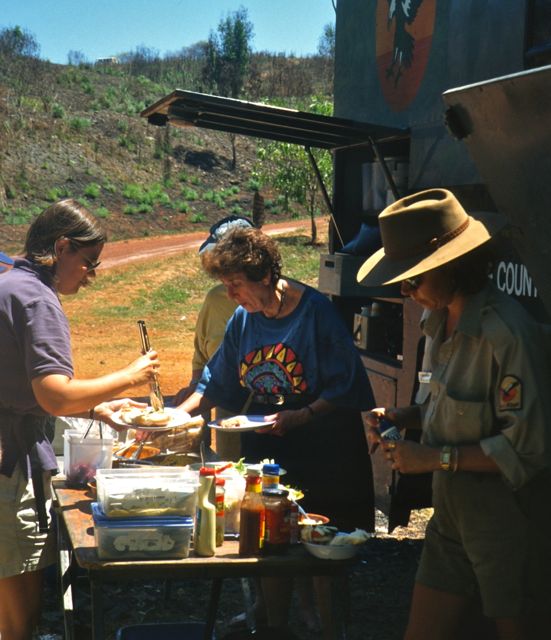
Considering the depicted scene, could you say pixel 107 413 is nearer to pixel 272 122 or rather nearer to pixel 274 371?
pixel 274 371

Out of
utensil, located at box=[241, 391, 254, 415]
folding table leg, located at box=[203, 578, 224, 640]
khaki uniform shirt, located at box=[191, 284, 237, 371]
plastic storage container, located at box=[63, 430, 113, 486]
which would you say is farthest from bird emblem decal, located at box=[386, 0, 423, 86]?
folding table leg, located at box=[203, 578, 224, 640]

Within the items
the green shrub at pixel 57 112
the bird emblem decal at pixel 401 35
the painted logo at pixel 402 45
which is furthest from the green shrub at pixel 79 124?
the bird emblem decal at pixel 401 35

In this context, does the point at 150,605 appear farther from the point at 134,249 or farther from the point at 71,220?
the point at 134,249

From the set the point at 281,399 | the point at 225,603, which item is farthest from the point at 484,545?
the point at 225,603

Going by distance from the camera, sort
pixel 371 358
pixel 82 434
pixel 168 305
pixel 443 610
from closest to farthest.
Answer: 1. pixel 443 610
2. pixel 82 434
3. pixel 371 358
4. pixel 168 305

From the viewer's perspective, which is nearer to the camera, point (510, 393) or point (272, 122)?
point (510, 393)

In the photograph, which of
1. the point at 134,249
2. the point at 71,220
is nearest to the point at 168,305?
the point at 134,249

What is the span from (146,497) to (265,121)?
3.67 m

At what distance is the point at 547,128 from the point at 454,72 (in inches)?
98.0

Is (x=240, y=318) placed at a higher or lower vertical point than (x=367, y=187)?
lower

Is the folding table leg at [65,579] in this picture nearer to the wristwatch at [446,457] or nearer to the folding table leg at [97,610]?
the folding table leg at [97,610]

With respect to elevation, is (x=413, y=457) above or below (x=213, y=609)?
above

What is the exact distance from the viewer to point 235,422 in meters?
3.87

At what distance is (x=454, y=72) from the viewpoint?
15.8ft
